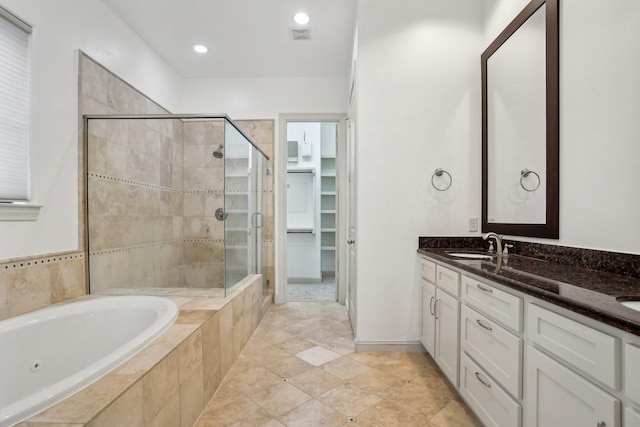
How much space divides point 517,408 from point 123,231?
113 inches

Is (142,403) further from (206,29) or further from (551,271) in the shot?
(206,29)

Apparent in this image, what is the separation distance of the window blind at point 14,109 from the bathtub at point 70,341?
0.71 meters

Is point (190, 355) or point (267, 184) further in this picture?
point (267, 184)

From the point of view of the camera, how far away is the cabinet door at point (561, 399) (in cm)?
84

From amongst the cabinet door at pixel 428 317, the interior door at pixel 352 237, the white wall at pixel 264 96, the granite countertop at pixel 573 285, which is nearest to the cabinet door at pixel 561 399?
the granite countertop at pixel 573 285

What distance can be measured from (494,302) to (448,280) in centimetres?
51

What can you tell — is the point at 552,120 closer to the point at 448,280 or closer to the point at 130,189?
the point at 448,280

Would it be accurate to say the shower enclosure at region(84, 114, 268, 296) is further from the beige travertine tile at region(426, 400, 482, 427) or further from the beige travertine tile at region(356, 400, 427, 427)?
the beige travertine tile at region(426, 400, 482, 427)

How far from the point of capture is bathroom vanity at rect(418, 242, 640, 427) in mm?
817

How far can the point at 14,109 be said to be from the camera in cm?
173

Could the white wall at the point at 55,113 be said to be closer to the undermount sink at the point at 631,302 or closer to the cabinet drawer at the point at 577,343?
the cabinet drawer at the point at 577,343

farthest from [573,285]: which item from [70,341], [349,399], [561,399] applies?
[70,341]

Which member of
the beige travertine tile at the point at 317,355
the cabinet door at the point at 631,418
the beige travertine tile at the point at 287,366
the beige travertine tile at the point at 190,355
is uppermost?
the cabinet door at the point at 631,418

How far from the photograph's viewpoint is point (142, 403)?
45.5 inches
